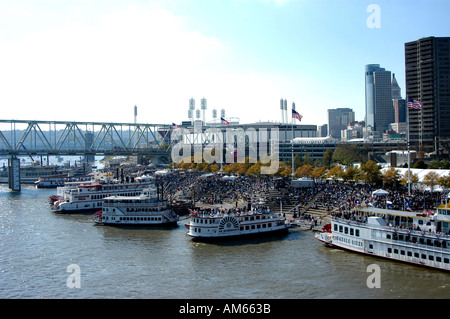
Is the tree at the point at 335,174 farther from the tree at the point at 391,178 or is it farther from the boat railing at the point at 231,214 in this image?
the boat railing at the point at 231,214

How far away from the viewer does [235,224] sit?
121 ft

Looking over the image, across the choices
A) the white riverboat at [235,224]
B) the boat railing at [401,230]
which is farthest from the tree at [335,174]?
the boat railing at [401,230]

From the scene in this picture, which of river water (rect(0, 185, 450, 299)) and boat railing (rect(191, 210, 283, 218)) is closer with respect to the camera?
river water (rect(0, 185, 450, 299))

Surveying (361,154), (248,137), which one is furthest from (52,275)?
(248,137)

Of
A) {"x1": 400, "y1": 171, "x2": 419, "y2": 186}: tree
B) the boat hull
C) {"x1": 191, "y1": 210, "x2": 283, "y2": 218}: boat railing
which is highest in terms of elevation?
{"x1": 400, "y1": 171, "x2": 419, "y2": 186}: tree

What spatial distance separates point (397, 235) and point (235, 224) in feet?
43.1

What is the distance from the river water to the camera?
24.3m

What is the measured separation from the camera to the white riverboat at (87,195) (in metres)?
55.7

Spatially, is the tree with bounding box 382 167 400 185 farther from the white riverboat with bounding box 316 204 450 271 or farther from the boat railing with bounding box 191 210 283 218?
the boat railing with bounding box 191 210 283 218

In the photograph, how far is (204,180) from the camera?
221 feet

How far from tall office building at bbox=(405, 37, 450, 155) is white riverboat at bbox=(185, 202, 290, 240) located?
6470 centimetres

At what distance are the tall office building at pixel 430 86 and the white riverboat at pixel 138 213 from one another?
218 ft
